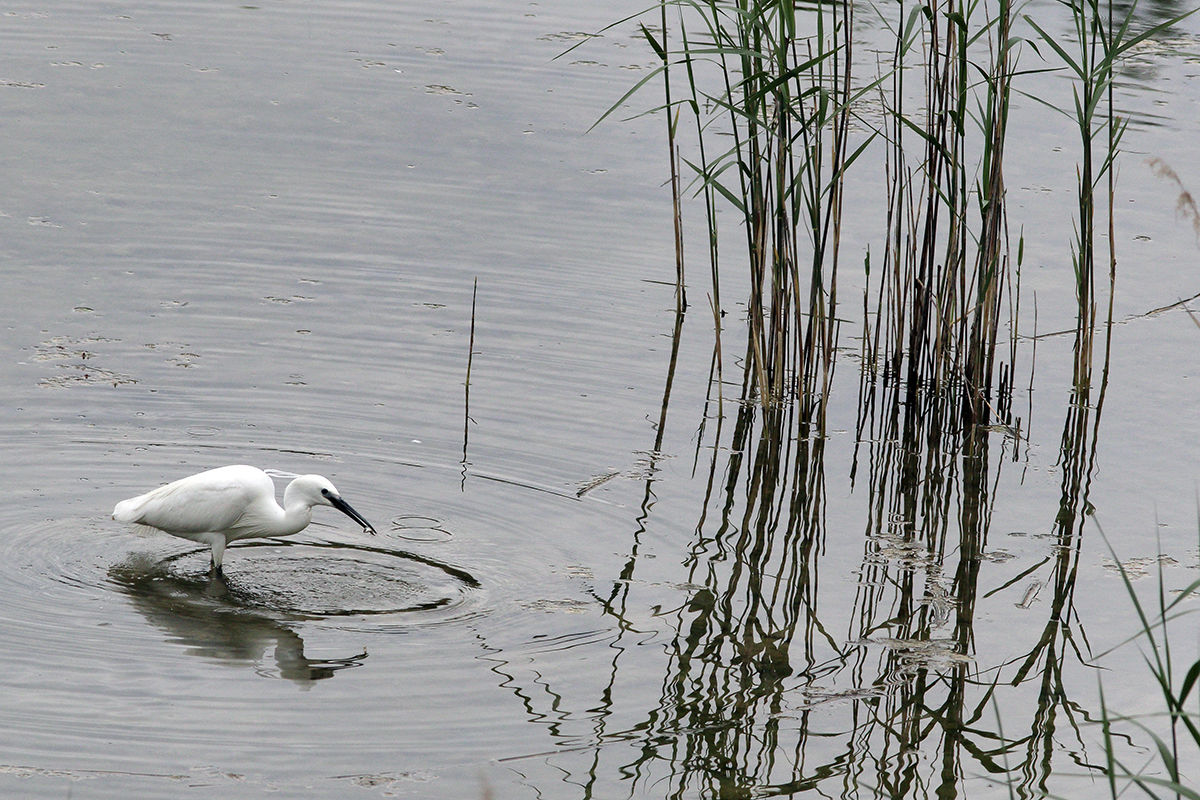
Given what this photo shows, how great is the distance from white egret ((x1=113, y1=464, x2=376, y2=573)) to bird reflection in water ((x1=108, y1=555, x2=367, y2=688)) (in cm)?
17

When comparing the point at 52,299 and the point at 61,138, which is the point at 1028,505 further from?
the point at 61,138

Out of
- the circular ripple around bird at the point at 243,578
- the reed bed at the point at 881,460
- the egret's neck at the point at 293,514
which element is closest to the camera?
the reed bed at the point at 881,460

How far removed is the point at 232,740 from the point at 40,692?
0.66 metres

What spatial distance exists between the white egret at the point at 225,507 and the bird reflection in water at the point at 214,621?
0.17 meters

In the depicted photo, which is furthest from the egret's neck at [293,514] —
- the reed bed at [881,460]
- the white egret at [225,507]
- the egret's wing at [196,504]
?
the reed bed at [881,460]

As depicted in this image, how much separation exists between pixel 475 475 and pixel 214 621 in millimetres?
1520

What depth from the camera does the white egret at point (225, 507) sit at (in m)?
5.47

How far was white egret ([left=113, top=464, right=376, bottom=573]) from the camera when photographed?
5.47m

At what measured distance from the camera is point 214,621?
5.15 m

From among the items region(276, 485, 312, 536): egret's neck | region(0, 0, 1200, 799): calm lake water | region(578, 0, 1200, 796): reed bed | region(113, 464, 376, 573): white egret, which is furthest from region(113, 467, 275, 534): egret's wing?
region(578, 0, 1200, 796): reed bed

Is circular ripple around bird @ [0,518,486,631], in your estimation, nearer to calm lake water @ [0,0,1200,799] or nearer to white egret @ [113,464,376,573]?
calm lake water @ [0,0,1200,799]

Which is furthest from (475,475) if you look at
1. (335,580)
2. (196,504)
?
(196,504)

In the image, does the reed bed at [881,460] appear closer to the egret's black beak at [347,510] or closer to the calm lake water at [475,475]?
the calm lake water at [475,475]

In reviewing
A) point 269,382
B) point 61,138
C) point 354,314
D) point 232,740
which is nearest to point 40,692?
point 232,740
